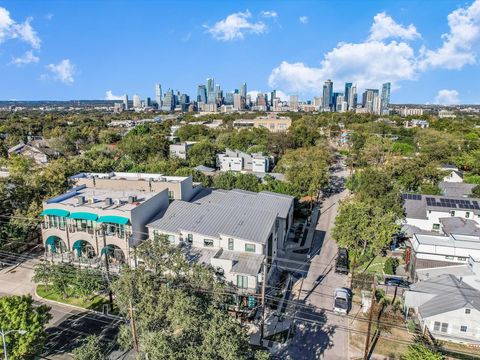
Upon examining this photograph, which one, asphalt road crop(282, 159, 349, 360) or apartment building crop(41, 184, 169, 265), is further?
apartment building crop(41, 184, 169, 265)

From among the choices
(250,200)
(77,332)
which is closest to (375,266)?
(250,200)

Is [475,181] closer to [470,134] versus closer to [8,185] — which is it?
[470,134]

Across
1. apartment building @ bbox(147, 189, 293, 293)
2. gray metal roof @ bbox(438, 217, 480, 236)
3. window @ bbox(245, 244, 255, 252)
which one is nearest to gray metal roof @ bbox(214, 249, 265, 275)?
apartment building @ bbox(147, 189, 293, 293)

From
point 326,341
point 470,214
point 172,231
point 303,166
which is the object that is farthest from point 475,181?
point 172,231

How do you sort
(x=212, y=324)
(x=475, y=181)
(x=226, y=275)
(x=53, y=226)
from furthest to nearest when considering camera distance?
(x=475, y=181)
(x=53, y=226)
(x=226, y=275)
(x=212, y=324)

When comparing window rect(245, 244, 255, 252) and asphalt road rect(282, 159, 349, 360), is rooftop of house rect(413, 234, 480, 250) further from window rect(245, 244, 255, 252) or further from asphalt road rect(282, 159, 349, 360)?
window rect(245, 244, 255, 252)
